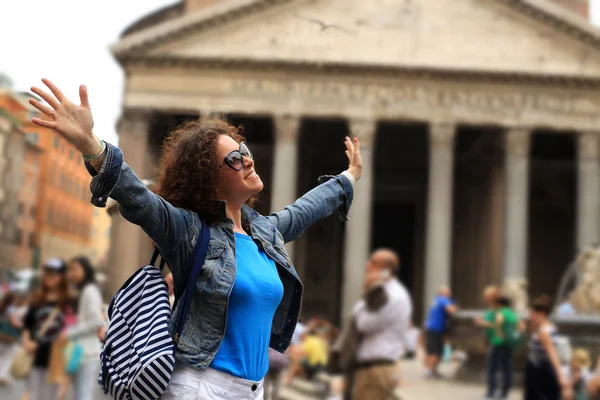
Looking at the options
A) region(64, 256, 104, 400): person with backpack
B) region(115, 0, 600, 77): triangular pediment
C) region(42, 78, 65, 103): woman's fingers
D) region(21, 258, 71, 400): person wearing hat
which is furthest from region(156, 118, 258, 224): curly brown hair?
region(115, 0, 600, 77): triangular pediment

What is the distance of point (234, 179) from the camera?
108 inches

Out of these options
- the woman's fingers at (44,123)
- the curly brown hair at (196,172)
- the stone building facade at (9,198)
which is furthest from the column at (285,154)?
the woman's fingers at (44,123)

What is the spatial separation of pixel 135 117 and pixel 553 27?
13.0 metres

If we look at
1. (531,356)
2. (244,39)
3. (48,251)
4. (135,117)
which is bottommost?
(531,356)

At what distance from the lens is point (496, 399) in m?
11.1

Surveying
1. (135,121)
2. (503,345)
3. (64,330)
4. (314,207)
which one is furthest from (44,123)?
(135,121)

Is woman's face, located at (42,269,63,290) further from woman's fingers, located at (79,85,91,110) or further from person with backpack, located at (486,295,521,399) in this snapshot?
woman's fingers, located at (79,85,91,110)

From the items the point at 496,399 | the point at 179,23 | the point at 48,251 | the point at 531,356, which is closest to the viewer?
the point at 48,251

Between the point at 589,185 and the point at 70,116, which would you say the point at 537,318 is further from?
the point at 589,185

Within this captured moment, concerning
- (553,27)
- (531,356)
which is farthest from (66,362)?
(553,27)

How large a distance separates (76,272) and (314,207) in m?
5.16

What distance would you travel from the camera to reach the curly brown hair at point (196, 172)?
2703mm

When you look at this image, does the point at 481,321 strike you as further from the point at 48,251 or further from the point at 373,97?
the point at 373,97

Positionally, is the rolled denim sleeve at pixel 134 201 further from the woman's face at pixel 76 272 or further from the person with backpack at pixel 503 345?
the person with backpack at pixel 503 345
